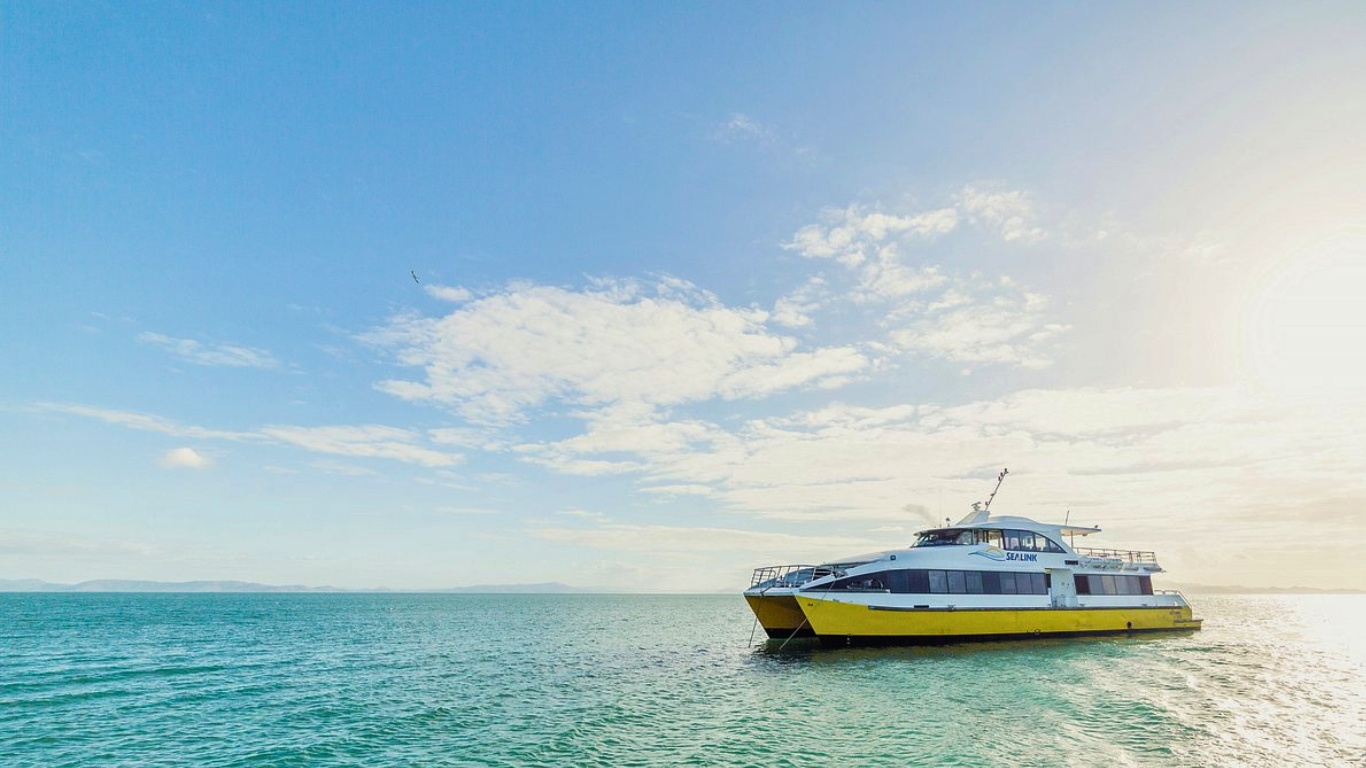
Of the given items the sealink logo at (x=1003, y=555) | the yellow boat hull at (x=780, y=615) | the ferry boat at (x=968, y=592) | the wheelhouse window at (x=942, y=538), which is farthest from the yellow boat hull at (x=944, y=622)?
the wheelhouse window at (x=942, y=538)

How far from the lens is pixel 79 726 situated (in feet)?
64.0

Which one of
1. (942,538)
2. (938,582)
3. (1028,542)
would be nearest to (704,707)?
(938,582)

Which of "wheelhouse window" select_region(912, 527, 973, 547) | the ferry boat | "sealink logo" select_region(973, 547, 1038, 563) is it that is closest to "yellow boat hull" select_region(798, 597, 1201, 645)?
the ferry boat

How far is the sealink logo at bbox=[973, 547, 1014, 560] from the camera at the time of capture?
33822mm

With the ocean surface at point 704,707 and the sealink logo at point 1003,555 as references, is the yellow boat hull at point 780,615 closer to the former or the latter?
the ocean surface at point 704,707

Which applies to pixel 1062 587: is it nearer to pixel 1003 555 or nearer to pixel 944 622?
pixel 1003 555

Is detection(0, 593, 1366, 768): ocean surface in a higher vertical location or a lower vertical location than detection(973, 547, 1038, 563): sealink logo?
lower

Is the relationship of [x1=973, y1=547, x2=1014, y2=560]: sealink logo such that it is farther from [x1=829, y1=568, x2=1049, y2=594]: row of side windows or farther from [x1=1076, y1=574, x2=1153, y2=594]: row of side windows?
[x1=1076, y1=574, x2=1153, y2=594]: row of side windows

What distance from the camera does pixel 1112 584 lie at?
129 feet

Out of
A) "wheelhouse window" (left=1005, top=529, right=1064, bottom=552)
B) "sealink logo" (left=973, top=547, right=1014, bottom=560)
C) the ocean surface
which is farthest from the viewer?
"wheelhouse window" (left=1005, top=529, right=1064, bottom=552)

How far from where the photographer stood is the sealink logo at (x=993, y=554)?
3382 cm

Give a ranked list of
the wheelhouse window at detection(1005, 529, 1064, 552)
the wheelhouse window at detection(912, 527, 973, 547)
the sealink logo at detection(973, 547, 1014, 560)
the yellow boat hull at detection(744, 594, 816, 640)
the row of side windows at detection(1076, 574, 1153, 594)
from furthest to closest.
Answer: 1. the row of side windows at detection(1076, 574, 1153, 594)
2. the wheelhouse window at detection(1005, 529, 1064, 552)
3. the wheelhouse window at detection(912, 527, 973, 547)
4. the yellow boat hull at detection(744, 594, 816, 640)
5. the sealink logo at detection(973, 547, 1014, 560)

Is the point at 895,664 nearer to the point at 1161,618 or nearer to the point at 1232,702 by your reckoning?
the point at 1232,702

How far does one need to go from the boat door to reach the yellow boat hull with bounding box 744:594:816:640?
535 inches
